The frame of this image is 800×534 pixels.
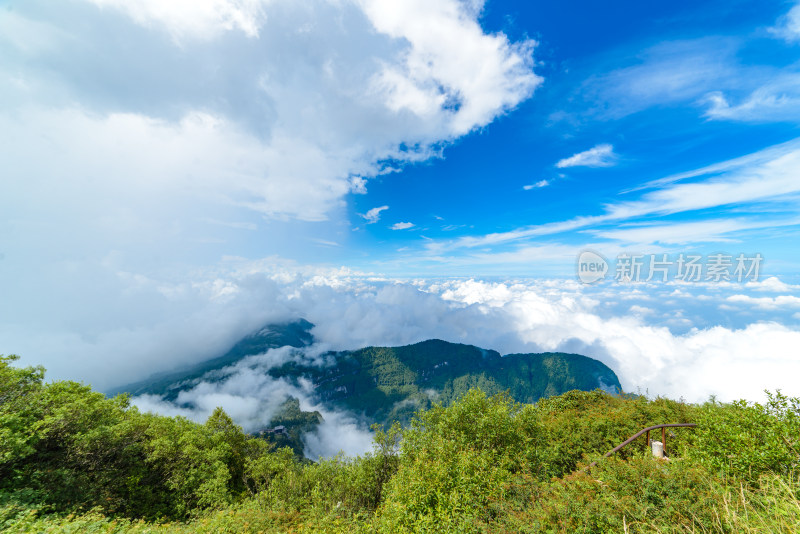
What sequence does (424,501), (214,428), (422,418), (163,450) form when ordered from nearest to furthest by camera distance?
(424,501), (422,418), (163,450), (214,428)

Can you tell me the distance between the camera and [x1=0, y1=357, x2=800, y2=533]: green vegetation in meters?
9.77

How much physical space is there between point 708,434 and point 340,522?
21.6m

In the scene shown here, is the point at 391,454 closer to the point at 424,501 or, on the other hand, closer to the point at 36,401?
the point at 424,501

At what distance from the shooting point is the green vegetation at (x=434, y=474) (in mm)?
9773

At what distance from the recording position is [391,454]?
28.6m

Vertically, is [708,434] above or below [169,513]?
above

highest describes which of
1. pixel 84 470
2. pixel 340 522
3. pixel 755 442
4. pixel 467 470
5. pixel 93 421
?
pixel 755 442

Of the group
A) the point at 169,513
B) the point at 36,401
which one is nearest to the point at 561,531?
the point at 36,401

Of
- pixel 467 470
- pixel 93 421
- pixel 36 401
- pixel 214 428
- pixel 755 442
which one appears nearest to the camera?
pixel 755 442

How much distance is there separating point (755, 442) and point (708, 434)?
2026 millimetres

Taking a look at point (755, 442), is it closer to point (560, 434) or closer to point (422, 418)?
point (560, 434)

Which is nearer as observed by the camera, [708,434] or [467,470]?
[708,434]

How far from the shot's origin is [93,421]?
24.9 m

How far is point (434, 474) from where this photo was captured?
15508 mm
